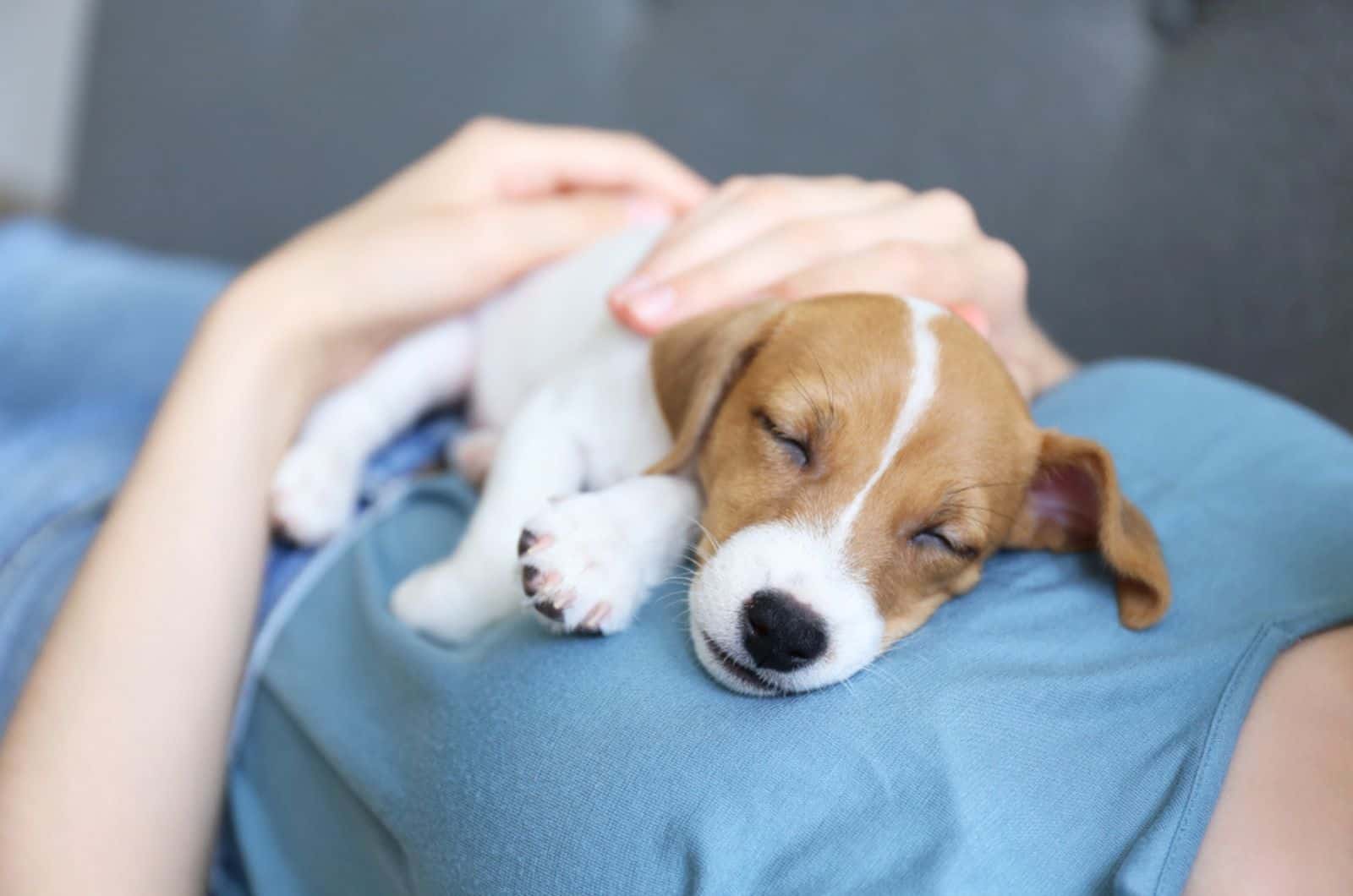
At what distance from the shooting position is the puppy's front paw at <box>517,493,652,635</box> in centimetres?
129

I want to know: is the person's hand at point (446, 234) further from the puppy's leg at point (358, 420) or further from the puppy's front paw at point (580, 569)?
the puppy's front paw at point (580, 569)

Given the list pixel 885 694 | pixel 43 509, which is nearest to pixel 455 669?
pixel 885 694

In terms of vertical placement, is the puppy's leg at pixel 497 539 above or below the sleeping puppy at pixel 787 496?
below

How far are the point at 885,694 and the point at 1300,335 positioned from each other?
4.75ft

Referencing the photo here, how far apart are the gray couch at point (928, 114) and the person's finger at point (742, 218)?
0.39 metres

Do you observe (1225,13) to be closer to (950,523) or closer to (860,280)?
(860,280)

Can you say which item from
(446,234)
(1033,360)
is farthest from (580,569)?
(1033,360)

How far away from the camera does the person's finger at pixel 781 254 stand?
1.69 metres

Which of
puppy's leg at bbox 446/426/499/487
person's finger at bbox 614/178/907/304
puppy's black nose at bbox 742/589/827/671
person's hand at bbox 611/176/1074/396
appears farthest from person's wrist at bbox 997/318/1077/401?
puppy's leg at bbox 446/426/499/487

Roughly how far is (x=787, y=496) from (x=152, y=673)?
0.94 metres

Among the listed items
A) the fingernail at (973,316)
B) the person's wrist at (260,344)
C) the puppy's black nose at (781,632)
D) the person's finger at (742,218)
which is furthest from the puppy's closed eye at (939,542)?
the person's wrist at (260,344)

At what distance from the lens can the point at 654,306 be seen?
1694mm

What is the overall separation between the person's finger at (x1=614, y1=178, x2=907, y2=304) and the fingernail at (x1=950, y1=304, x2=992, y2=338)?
29 cm

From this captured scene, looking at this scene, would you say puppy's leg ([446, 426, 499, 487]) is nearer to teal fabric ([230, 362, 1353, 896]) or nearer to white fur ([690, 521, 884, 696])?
teal fabric ([230, 362, 1353, 896])
